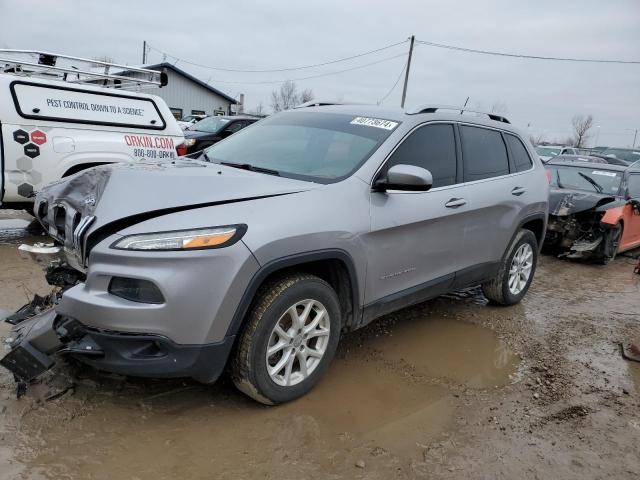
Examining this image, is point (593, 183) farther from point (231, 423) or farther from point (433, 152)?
point (231, 423)

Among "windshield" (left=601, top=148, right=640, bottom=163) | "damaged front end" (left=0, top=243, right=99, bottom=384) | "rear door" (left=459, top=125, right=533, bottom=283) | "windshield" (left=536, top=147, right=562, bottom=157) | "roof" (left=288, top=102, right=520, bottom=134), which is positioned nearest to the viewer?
"damaged front end" (left=0, top=243, right=99, bottom=384)

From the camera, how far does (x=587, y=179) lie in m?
8.59

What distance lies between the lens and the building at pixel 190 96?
37.4 m

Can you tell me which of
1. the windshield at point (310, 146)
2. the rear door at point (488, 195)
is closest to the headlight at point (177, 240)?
the windshield at point (310, 146)

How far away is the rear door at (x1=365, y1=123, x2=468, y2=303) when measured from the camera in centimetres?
344

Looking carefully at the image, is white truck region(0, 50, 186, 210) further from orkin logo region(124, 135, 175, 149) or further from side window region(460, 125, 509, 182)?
side window region(460, 125, 509, 182)

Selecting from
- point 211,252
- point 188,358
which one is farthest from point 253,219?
point 188,358

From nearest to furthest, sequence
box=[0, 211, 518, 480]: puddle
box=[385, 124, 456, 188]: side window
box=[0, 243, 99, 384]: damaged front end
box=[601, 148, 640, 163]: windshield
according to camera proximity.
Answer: box=[0, 211, 518, 480]: puddle < box=[0, 243, 99, 384]: damaged front end < box=[385, 124, 456, 188]: side window < box=[601, 148, 640, 163]: windshield

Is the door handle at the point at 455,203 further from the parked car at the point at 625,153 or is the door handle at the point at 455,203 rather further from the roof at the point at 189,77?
the roof at the point at 189,77

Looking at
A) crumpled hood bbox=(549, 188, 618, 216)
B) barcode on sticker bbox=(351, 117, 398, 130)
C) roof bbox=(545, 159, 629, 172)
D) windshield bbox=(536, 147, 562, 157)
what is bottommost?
crumpled hood bbox=(549, 188, 618, 216)

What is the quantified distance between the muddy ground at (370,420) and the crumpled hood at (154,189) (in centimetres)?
110

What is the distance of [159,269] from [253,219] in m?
0.55

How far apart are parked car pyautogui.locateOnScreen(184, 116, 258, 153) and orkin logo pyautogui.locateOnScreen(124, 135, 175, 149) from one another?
6.10 m

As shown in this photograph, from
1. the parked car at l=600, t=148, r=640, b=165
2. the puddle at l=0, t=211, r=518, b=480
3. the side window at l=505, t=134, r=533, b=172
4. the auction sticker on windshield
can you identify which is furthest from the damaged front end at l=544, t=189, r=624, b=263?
the parked car at l=600, t=148, r=640, b=165
